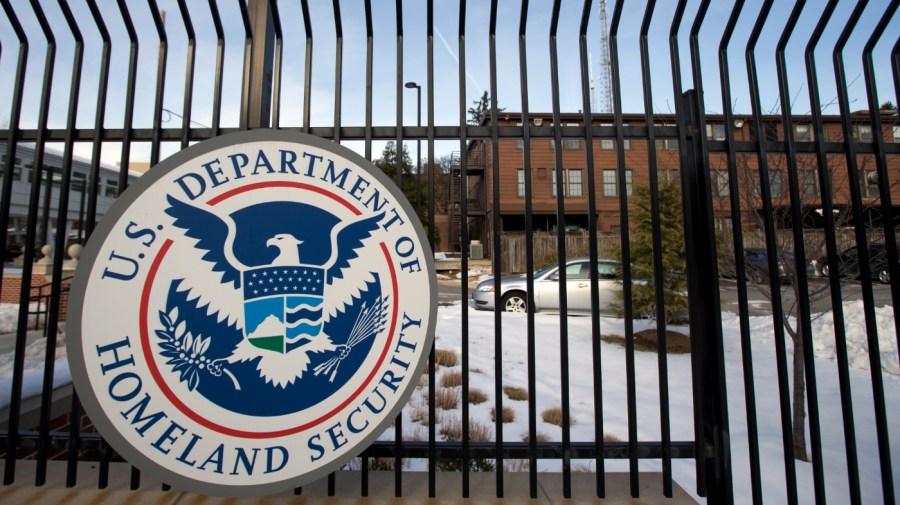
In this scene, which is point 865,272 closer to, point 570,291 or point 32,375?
point 32,375

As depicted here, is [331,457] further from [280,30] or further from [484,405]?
[484,405]

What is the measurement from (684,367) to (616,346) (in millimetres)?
1100

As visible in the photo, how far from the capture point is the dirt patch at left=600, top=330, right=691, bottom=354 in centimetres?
632

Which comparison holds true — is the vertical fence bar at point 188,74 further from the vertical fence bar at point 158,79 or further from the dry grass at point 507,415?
the dry grass at point 507,415

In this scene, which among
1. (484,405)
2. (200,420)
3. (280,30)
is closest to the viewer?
(200,420)

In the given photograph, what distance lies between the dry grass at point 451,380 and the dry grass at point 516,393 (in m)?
0.48

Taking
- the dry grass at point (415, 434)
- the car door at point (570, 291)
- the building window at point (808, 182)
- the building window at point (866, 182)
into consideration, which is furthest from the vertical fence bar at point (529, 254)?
the car door at point (570, 291)

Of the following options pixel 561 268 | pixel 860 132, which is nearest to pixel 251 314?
pixel 561 268

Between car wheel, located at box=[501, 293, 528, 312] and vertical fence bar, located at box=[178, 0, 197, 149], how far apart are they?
756cm

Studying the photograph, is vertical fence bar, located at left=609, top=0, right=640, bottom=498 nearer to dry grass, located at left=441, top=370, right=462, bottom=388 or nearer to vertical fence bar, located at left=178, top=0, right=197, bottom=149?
vertical fence bar, located at left=178, top=0, right=197, bottom=149

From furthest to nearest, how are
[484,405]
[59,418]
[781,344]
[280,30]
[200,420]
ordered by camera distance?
[484,405], [59,418], [280,30], [781,344], [200,420]

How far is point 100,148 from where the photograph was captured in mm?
2023

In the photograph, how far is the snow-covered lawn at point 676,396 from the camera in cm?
283

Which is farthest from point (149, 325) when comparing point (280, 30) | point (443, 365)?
point (443, 365)
